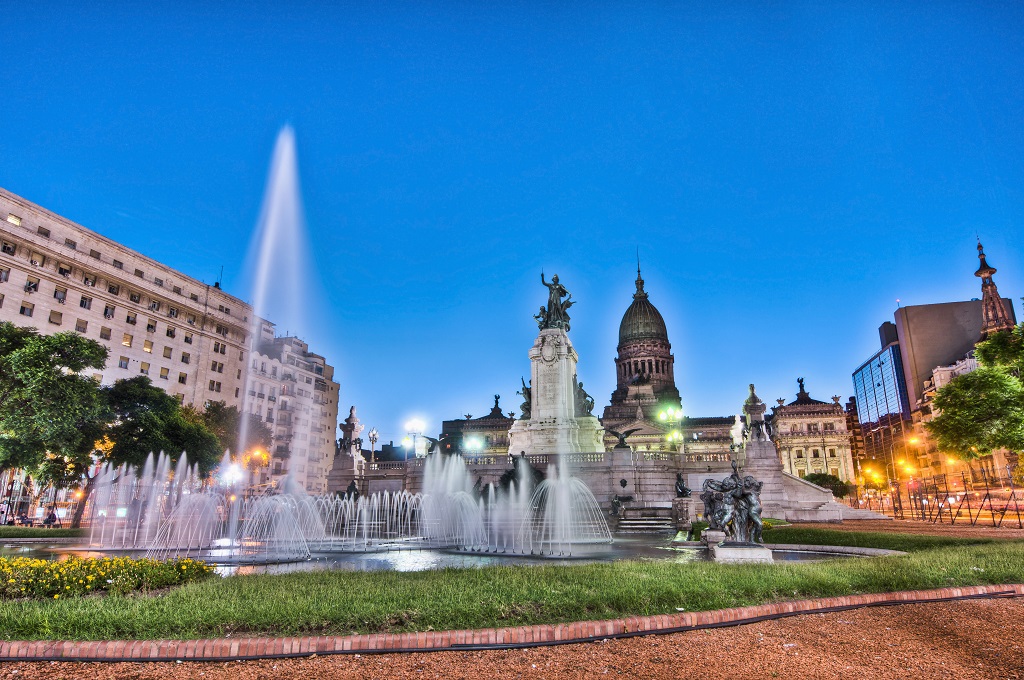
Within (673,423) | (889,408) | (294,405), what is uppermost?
(889,408)

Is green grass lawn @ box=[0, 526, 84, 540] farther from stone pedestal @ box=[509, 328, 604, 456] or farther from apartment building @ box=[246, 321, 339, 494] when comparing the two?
apartment building @ box=[246, 321, 339, 494]

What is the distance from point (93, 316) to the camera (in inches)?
2586

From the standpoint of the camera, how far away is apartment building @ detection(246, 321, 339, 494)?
9675 centimetres

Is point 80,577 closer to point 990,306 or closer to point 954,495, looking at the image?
point 954,495

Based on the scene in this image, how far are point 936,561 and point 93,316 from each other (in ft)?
246

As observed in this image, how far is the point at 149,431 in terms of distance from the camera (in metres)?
41.7

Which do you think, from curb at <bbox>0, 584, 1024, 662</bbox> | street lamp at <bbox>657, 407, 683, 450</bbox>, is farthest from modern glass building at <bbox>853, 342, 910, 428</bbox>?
curb at <bbox>0, 584, 1024, 662</bbox>

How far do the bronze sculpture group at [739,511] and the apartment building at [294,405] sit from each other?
275ft

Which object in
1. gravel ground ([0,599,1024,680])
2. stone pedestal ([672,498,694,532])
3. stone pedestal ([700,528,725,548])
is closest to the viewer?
gravel ground ([0,599,1024,680])

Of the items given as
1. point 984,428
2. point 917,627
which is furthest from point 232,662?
point 984,428

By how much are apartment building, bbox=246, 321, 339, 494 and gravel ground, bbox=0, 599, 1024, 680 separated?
90040 millimetres

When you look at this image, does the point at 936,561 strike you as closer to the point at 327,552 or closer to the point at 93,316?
the point at 327,552

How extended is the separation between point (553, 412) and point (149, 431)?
3086 centimetres

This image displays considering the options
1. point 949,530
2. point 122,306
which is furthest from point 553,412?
point 122,306
